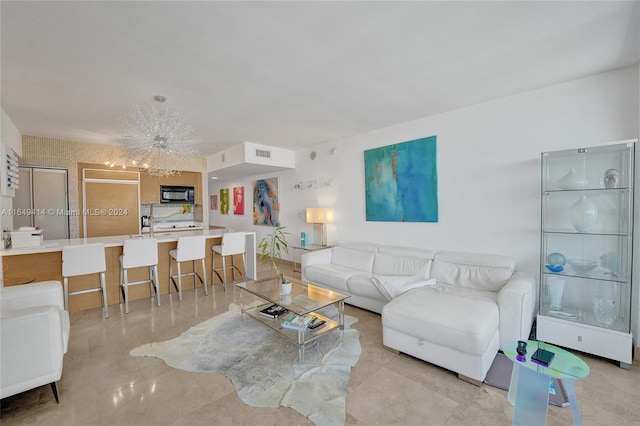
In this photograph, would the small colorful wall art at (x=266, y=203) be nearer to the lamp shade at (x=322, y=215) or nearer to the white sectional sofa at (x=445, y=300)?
the lamp shade at (x=322, y=215)

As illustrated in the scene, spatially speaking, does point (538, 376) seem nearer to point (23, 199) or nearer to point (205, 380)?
point (205, 380)

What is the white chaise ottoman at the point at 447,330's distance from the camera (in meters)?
2.07

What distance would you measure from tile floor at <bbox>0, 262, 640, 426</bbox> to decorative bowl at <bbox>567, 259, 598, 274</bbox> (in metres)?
0.76

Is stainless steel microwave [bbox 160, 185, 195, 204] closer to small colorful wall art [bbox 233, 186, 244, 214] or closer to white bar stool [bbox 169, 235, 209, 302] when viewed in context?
small colorful wall art [bbox 233, 186, 244, 214]

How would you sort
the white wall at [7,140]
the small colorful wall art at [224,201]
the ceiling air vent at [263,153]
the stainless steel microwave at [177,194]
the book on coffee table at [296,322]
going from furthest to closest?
1. the small colorful wall art at [224,201]
2. the stainless steel microwave at [177,194]
3. the ceiling air vent at [263,153]
4. the white wall at [7,140]
5. the book on coffee table at [296,322]

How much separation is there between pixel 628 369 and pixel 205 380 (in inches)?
135

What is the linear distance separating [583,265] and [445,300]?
1.39m

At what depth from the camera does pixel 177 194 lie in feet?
21.3

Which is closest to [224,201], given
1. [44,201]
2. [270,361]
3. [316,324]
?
[44,201]

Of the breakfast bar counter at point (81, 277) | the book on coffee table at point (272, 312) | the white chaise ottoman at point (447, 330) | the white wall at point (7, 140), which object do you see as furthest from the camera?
the white wall at point (7, 140)

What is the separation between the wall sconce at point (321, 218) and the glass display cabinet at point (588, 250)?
10.2 ft

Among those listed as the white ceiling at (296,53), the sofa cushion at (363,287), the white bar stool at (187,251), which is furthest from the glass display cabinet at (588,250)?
the white bar stool at (187,251)

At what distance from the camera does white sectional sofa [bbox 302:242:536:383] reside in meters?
2.13

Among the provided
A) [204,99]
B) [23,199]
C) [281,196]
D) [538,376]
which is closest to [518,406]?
[538,376]
